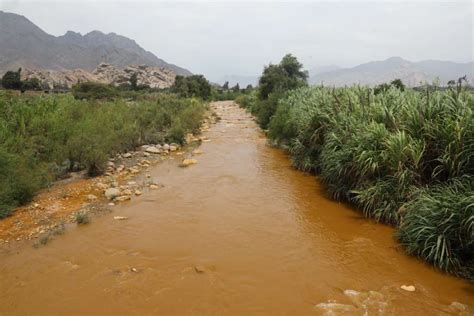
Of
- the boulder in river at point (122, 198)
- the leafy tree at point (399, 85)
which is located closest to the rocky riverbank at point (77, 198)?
the boulder in river at point (122, 198)

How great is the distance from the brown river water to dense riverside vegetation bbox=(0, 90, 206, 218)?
2.03 metres

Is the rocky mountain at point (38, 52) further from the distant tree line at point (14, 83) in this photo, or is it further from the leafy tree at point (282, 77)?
the leafy tree at point (282, 77)

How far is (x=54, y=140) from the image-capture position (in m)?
10.6

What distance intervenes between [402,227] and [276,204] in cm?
317

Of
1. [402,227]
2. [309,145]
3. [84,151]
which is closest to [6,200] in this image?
[84,151]

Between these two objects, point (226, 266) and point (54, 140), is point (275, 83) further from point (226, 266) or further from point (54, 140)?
point (226, 266)

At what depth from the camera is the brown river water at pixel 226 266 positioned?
15.8ft

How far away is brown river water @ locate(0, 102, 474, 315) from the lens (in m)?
4.82

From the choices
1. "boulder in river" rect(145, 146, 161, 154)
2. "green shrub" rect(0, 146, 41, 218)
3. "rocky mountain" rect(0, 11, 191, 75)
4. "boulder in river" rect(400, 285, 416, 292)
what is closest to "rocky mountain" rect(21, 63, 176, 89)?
"rocky mountain" rect(0, 11, 191, 75)

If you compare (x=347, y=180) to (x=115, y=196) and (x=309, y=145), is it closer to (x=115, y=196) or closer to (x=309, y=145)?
(x=309, y=145)

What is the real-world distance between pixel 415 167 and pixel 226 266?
4.46 metres

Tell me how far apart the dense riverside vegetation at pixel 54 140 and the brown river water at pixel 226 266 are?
203 centimetres

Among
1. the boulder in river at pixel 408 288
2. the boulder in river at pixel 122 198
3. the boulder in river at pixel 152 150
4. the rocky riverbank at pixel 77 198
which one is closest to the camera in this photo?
the boulder in river at pixel 408 288

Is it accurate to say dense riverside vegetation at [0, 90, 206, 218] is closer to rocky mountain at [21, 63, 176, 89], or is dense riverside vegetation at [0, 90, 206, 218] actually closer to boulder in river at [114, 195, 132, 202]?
boulder in river at [114, 195, 132, 202]
